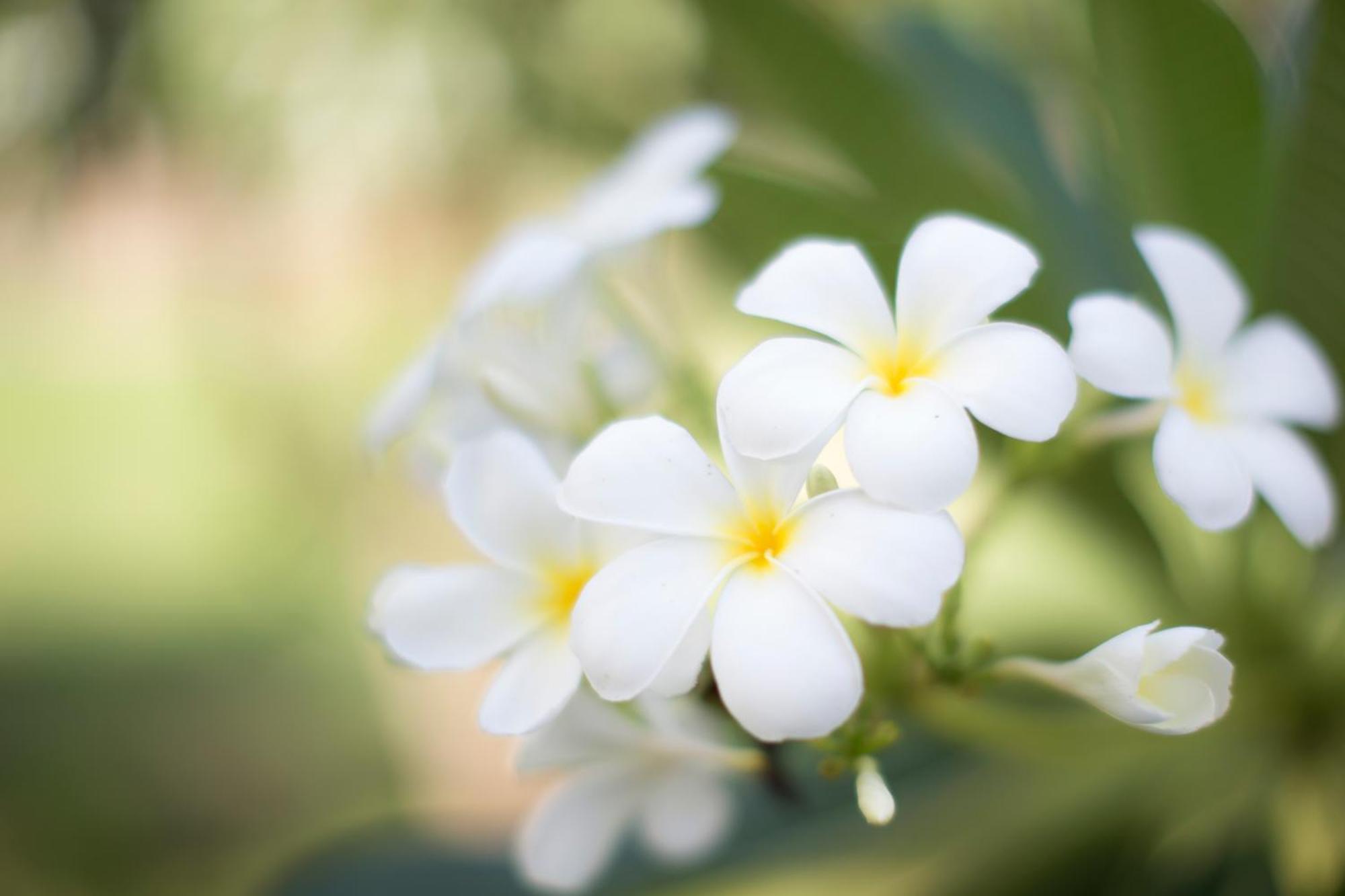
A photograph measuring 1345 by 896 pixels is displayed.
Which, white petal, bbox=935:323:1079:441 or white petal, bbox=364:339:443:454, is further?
white petal, bbox=364:339:443:454

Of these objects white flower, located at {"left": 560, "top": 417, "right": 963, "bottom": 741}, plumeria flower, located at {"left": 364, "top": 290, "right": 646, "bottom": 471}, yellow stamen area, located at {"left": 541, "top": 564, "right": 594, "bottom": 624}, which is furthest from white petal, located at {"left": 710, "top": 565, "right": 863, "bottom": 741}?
plumeria flower, located at {"left": 364, "top": 290, "right": 646, "bottom": 471}

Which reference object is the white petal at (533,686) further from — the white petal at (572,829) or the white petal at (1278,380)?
the white petal at (1278,380)

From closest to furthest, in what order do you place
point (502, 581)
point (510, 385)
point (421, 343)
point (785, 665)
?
point (785, 665) → point (502, 581) → point (510, 385) → point (421, 343)

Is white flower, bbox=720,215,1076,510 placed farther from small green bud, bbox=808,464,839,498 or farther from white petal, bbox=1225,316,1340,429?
white petal, bbox=1225,316,1340,429

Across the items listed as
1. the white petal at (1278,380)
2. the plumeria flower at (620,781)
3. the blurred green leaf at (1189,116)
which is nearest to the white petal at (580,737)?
the plumeria flower at (620,781)

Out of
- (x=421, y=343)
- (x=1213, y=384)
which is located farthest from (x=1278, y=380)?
(x=421, y=343)

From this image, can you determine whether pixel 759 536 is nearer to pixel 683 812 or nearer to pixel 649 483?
pixel 649 483
